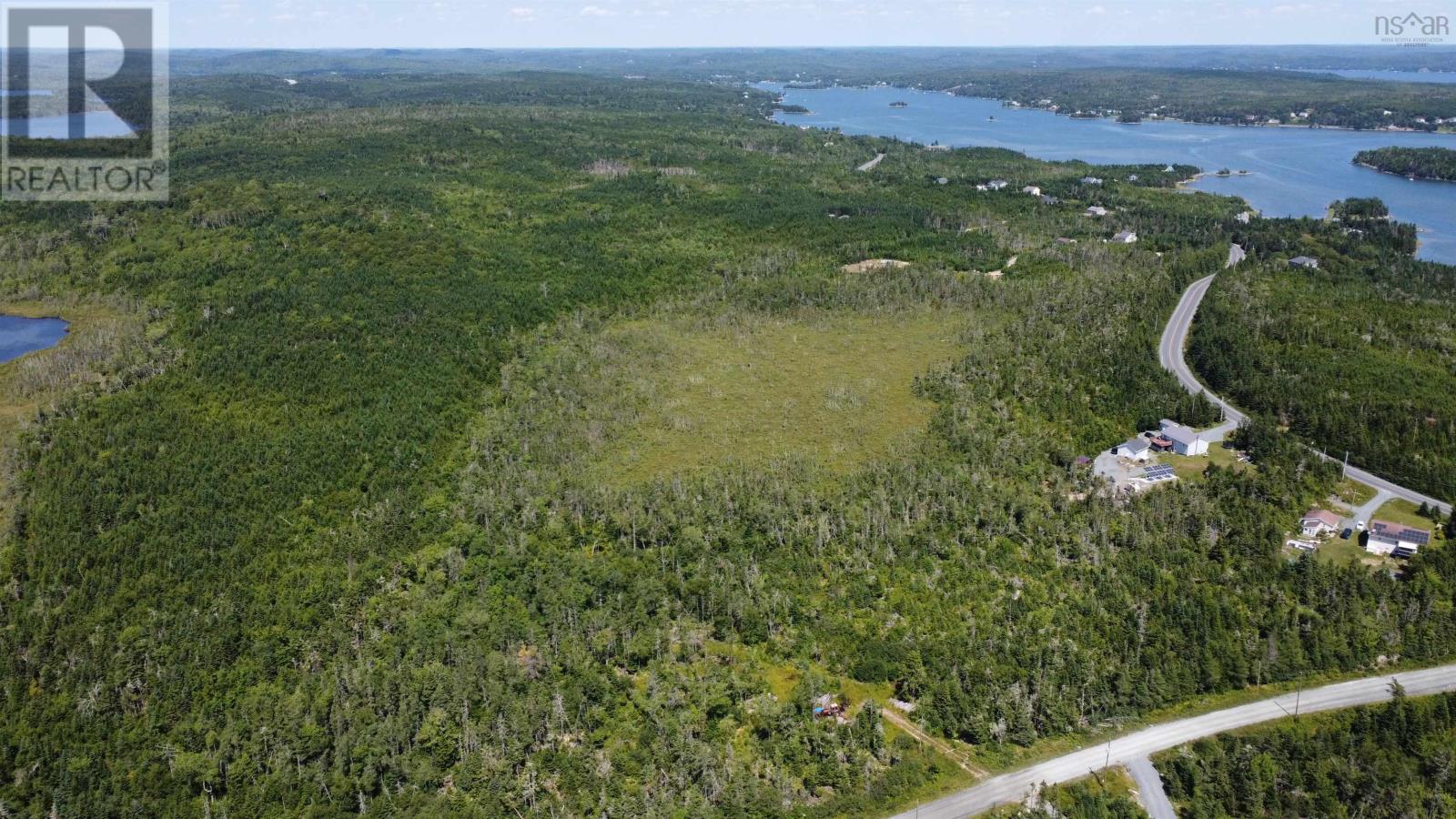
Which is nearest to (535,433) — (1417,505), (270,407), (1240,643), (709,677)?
(270,407)

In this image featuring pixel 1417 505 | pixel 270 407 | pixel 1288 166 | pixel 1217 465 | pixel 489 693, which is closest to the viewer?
pixel 489 693

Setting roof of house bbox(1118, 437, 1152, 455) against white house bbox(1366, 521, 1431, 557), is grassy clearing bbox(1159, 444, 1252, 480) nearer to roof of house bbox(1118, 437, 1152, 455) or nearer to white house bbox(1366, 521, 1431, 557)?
roof of house bbox(1118, 437, 1152, 455)

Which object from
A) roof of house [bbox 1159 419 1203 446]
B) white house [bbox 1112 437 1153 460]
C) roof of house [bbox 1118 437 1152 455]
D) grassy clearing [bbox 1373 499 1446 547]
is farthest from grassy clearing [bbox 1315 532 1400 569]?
roof of house [bbox 1118 437 1152 455]

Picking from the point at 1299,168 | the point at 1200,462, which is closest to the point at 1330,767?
the point at 1200,462

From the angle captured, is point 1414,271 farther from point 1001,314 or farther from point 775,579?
point 775,579

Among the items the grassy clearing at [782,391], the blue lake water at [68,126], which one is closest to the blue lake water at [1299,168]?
the grassy clearing at [782,391]

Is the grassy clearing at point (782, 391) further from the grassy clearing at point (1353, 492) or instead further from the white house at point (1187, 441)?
the grassy clearing at point (1353, 492)
